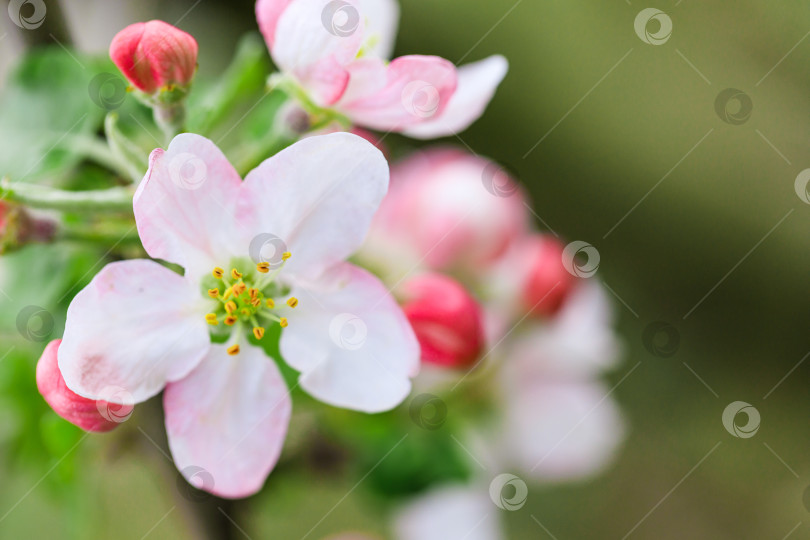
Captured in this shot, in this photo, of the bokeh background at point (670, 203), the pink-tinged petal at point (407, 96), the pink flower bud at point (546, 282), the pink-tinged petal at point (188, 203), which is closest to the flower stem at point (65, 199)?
the pink-tinged petal at point (188, 203)

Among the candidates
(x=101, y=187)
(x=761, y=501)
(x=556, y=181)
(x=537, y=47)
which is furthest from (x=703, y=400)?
(x=101, y=187)

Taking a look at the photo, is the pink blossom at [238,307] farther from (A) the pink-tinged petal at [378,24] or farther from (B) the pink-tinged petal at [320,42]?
(A) the pink-tinged petal at [378,24]

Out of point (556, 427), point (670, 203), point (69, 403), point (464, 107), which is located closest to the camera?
point (69, 403)

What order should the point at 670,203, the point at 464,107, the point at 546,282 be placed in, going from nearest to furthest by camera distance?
1. the point at 464,107
2. the point at 546,282
3. the point at 670,203

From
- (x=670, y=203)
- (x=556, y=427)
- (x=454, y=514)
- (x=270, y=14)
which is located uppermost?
(x=270, y=14)

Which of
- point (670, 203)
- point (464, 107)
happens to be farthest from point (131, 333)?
point (670, 203)

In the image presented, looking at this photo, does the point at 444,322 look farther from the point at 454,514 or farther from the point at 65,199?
the point at 454,514
